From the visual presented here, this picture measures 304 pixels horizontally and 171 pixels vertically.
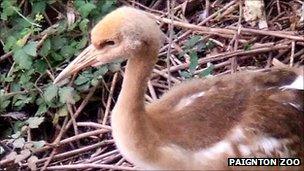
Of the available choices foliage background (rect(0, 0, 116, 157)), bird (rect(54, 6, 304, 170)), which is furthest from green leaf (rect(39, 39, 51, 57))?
bird (rect(54, 6, 304, 170))

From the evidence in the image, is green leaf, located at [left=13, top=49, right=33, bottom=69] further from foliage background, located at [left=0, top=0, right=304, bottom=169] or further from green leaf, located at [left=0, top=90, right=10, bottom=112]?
green leaf, located at [left=0, top=90, right=10, bottom=112]

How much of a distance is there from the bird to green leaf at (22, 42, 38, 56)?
75 cm

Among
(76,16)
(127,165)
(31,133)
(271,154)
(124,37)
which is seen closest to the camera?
(124,37)

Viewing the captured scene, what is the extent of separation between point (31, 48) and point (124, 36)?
103cm

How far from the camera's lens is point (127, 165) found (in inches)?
119

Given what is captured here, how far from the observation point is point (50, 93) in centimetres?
320

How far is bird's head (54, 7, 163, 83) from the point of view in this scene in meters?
2.29

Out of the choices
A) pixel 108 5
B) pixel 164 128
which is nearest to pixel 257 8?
pixel 108 5

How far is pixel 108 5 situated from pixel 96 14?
71 millimetres

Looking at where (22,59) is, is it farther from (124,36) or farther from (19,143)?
(124,36)

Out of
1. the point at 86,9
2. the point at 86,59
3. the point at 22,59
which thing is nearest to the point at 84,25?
the point at 86,9

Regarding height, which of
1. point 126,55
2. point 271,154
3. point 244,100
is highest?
point 126,55

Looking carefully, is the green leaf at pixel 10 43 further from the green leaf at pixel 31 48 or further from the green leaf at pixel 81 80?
the green leaf at pixel 81 80

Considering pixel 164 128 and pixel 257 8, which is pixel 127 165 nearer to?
pixel 164 128
